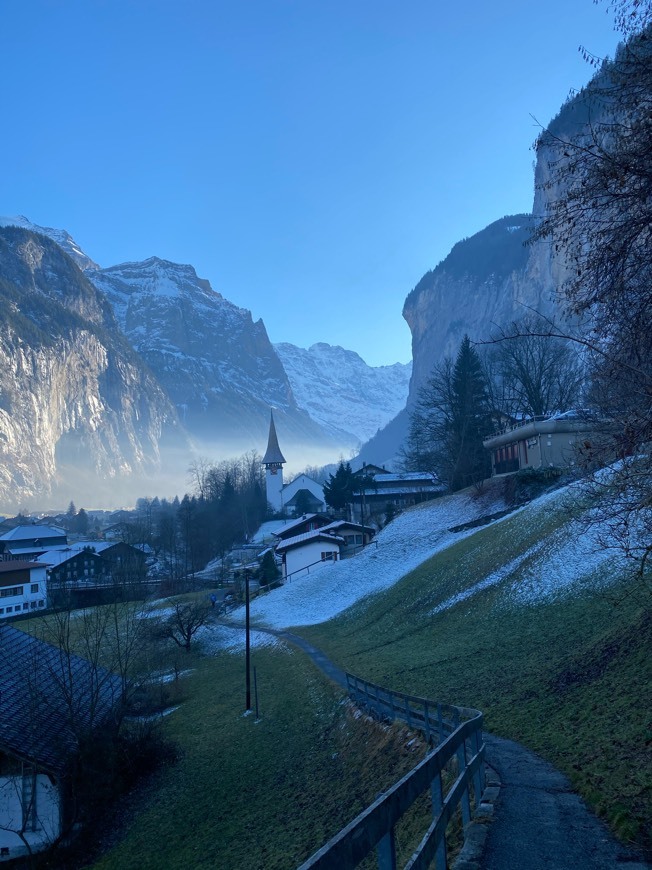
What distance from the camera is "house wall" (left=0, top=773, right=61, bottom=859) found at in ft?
63.9

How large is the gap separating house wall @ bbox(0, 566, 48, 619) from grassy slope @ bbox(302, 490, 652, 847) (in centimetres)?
4999

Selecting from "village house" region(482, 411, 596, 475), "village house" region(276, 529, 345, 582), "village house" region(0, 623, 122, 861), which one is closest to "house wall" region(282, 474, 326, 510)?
"village house" region(276, 529, 345, 582)

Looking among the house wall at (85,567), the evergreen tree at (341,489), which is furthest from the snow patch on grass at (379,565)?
the house wall at (85,567)

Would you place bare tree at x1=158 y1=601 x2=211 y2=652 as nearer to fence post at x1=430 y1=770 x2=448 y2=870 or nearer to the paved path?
the paved path

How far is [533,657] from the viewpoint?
19.7m

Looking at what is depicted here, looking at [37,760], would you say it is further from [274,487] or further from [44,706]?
[274,487]

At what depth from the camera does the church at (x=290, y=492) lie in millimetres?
128125

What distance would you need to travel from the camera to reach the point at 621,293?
8.52 metres

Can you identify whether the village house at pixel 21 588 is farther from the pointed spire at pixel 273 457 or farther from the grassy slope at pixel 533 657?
the pointed spire at pixel 273 457

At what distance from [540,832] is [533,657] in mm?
12716

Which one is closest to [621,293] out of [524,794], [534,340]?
[524,794]

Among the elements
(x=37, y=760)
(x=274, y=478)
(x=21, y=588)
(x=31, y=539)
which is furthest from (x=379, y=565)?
(x=31, y=539)

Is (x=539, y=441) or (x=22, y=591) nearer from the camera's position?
(x=539, y=441)

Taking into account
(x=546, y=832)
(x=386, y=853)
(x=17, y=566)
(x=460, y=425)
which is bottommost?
(x=546, y=832)
